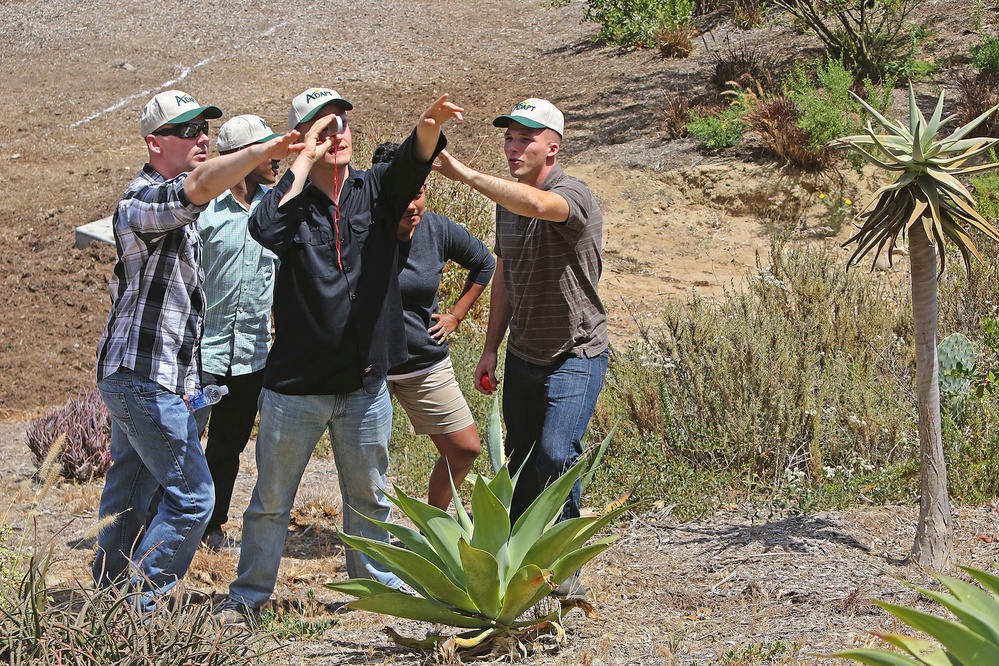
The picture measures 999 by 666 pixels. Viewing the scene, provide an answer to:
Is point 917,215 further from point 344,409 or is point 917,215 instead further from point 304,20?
point 304,20

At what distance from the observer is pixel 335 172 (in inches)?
149

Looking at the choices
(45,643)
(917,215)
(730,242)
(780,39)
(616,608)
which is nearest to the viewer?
(45,643)

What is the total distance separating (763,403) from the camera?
5520 mm

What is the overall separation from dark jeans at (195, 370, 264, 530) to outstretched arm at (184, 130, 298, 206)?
160cm

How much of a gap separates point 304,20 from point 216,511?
16808 mm

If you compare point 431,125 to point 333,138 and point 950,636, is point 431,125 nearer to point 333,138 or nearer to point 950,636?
point 333,138

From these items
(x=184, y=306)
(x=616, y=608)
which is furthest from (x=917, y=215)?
(x=184, y=306)

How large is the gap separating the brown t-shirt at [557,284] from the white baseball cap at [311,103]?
85cm

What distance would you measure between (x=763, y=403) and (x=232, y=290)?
277 centimetres

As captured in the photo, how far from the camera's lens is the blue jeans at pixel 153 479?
3.74 metres

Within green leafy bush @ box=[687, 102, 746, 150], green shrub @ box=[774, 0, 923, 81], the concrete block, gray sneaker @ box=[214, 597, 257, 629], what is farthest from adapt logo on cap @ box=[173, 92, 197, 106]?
green shrub @ box=[774, 0, 923, 81]

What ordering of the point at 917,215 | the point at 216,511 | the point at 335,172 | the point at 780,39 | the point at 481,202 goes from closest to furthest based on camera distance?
the point at 917,215, the point at 335,172, the point at 216,511, the point at 481,202, the point at 780,39

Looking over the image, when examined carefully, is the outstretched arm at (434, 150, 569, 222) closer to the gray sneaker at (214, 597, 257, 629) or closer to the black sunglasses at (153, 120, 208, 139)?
the black sunglasses at (153, 120, 208, 139)

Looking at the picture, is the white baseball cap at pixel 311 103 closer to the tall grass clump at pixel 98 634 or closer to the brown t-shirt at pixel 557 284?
the brown t-shirt at pixel 557 284
